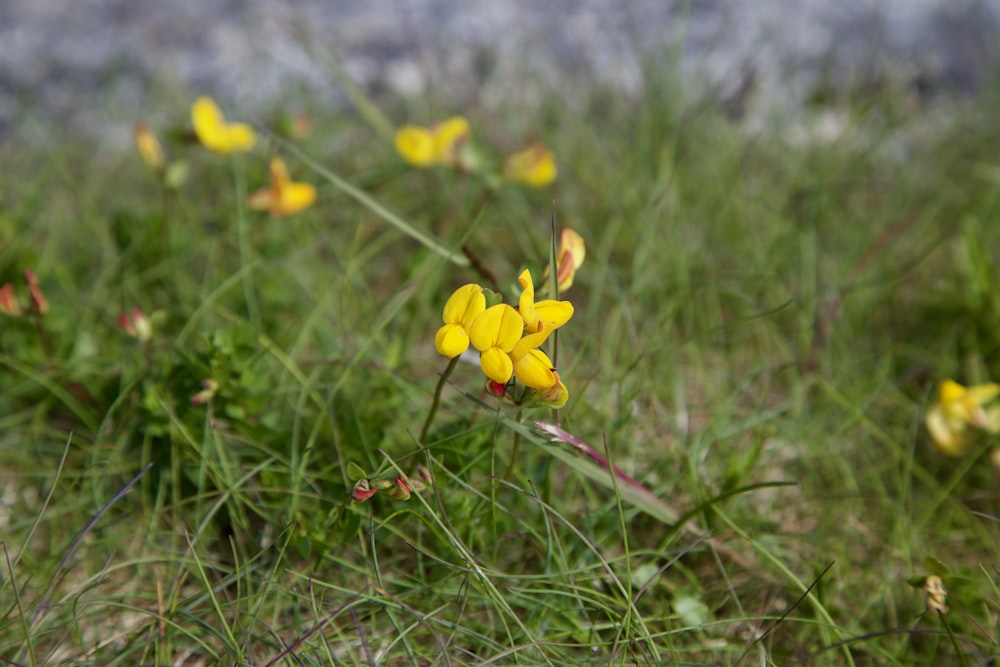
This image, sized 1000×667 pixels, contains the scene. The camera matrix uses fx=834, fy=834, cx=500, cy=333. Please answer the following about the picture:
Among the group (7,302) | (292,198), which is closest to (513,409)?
(292,198)

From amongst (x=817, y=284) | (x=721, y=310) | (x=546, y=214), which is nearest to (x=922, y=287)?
(x=817, y=284)

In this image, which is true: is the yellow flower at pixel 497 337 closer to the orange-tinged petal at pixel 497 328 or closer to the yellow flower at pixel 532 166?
the orange-tinged petal at pixel 497 328

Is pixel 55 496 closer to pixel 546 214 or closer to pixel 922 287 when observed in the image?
pixel 546 214

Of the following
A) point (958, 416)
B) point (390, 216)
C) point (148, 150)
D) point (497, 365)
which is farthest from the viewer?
point (148, 150)

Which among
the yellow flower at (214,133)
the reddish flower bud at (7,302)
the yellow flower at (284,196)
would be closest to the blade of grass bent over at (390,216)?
the yellow flower at (284,196)

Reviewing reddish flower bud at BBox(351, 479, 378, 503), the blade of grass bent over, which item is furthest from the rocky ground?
reddish flower bud at BBox(351, 479, 378, 503)

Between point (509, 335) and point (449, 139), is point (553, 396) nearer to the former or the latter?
point (509, 335)
